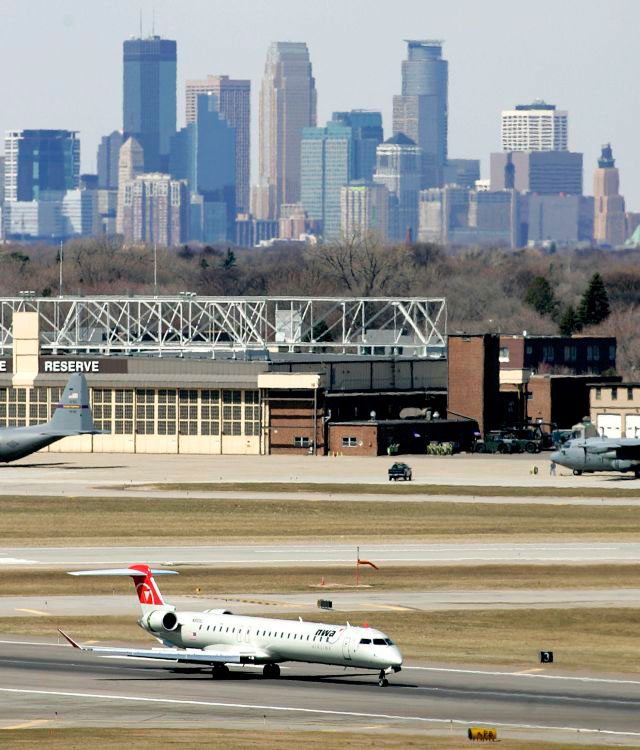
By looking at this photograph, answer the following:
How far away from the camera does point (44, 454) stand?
164 metres

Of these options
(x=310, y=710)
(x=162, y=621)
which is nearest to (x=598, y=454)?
(x=162, y=621)

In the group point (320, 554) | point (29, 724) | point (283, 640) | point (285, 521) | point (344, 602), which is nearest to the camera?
point (29, 724)

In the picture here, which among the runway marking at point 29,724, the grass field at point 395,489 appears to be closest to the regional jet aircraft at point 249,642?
the runway marking at point 29,724

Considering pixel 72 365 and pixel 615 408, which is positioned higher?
pixel 72 365

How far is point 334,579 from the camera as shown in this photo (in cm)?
9062

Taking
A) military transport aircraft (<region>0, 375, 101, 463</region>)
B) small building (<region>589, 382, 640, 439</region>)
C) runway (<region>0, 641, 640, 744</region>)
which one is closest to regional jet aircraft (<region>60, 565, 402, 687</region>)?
runway (<region>0, 641, 640, 744</region>)

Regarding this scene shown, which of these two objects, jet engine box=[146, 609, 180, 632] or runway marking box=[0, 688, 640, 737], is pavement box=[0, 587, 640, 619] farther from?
runway marking box=[0, 688, 640, 737]

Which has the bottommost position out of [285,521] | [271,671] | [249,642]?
[271,671]

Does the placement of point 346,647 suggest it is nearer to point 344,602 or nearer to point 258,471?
point 344,602

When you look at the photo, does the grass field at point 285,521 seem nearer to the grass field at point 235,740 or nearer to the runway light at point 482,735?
the grass field at point 235,740

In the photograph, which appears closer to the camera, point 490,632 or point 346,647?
point 346,647

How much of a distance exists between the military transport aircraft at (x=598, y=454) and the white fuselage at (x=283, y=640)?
76324mm

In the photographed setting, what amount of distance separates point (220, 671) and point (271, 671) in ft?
5.79

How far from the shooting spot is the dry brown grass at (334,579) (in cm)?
8756
